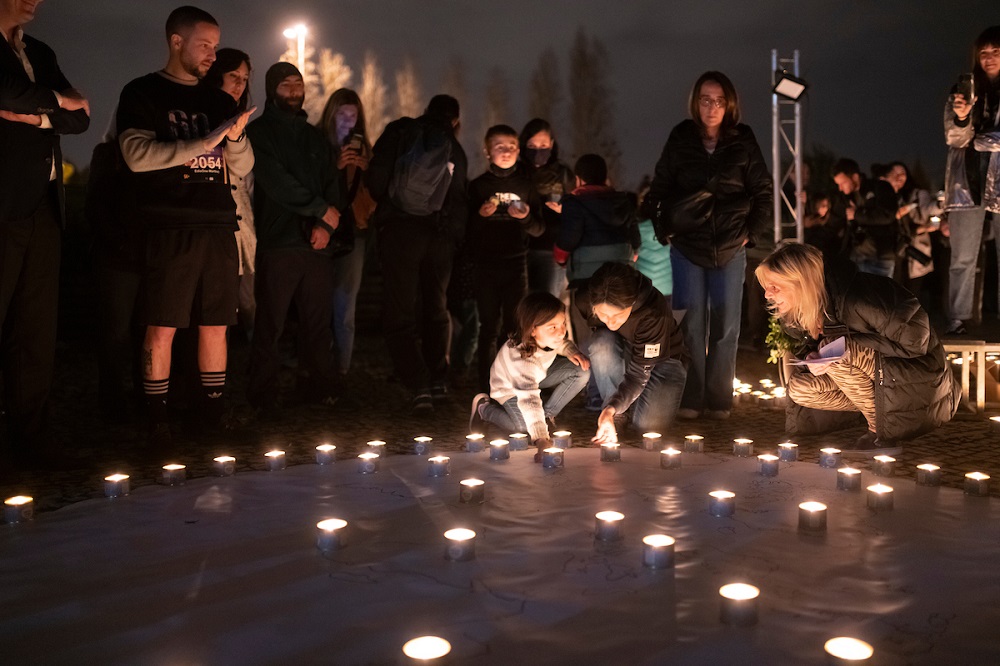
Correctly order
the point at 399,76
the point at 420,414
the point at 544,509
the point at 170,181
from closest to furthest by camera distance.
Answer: the point at 544,509, the point at 170,181, the point at 420,414, the point at 399,76

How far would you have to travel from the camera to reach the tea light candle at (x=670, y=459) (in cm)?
392

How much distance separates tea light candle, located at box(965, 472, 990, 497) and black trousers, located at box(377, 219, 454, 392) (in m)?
3.18

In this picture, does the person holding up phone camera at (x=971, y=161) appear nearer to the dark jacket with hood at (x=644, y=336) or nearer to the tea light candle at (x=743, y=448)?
the dark jacket with hood at (x=644, y=336)

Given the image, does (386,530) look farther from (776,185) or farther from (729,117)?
(776,185)

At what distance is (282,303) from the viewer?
5.37 metres

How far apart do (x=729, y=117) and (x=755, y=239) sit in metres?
0.76

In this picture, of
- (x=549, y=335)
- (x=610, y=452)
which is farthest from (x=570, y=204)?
(x=610, y=452)

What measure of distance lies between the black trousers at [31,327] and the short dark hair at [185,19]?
38.6 inches

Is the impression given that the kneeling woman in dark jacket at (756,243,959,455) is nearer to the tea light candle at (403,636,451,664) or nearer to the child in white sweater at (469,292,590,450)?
the child in white sweater at (469,292,590,450)

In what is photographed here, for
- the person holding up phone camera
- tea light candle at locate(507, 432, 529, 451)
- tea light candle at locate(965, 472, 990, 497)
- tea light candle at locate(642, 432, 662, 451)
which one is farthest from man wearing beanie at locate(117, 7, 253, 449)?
the person holding up phone camera

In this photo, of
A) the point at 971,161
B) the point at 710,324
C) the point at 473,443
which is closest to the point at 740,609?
the point at 473,443

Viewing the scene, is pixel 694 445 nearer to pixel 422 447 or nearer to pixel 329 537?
pixel 422 447

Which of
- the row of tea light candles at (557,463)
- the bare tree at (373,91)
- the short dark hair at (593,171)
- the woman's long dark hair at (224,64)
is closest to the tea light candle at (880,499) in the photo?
the row of tea light candles at (557,463)

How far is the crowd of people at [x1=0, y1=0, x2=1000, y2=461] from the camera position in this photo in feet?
13.4
